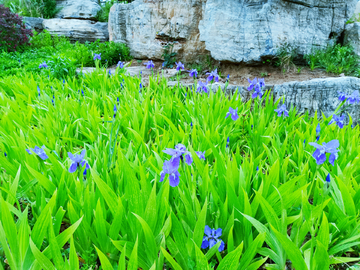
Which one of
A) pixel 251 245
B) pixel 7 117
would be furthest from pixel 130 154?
pixel 7 117

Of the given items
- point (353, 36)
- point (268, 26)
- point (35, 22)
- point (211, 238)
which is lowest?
point (211, 238)

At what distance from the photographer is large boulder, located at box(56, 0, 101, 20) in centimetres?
1103

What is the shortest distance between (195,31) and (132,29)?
5.36ft

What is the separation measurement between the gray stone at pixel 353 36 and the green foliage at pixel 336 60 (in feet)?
0.49

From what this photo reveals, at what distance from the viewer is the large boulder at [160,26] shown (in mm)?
5465

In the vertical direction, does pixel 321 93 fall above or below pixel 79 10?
below

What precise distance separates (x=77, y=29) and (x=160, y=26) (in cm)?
509

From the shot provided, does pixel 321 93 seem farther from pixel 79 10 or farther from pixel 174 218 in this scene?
pixel 79 10

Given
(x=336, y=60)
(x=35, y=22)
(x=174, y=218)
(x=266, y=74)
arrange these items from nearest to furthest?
(x=174, y=218), (x=336, y=60), (x=266, y=74), (x=35, y=22)

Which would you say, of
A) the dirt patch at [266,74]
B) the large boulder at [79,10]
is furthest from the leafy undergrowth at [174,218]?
the large boulder at [79,10]

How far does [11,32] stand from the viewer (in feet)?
21.6

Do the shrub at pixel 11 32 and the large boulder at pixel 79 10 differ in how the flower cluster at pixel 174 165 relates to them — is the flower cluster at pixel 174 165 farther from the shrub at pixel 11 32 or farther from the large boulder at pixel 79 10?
the large boulder at pixel 79 10

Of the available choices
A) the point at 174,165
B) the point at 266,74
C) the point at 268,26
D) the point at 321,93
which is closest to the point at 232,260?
the point at 174,165

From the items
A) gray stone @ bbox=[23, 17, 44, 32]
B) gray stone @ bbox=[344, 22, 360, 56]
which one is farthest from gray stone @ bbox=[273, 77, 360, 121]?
gray stone @ bbox=[23, 17, 44, 32]
